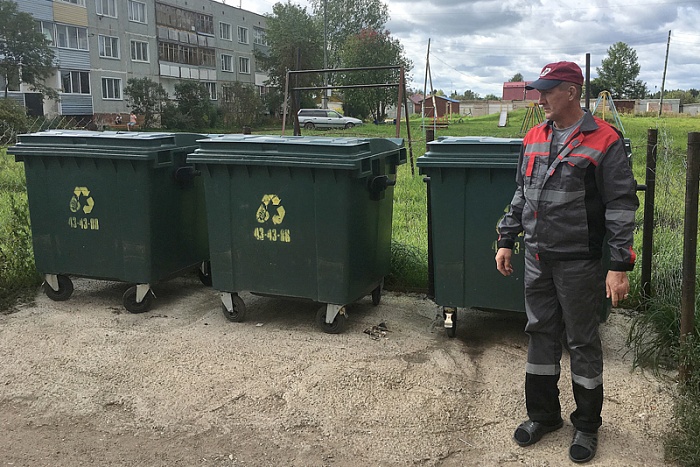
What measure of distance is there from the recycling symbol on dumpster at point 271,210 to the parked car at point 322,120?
35.4 m

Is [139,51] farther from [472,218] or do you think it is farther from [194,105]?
[472,218]

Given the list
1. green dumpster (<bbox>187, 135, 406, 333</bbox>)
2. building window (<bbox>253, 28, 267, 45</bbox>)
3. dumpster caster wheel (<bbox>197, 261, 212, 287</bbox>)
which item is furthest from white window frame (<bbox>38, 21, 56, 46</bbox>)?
green dumpster (<bbox>187, 135, 406, 333</bbox>)

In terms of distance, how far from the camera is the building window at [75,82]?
36.8 meters

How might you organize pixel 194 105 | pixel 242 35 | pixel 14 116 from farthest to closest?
pixel 242 35
pixel 194 105
pixel 14 116

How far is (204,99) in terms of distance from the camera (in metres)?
39.8

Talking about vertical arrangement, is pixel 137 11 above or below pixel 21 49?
above

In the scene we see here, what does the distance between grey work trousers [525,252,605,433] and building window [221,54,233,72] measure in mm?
51013

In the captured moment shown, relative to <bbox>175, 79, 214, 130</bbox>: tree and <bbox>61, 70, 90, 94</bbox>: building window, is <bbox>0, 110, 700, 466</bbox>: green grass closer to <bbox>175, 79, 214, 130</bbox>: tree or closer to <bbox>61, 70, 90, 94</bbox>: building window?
<bbox>175, 79, 214, 130</bbox>: tree

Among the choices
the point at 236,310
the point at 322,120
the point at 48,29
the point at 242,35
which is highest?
the point at 242,35

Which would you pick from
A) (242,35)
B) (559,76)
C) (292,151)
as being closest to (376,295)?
(292,151)

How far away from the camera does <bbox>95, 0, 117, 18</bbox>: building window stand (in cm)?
3841

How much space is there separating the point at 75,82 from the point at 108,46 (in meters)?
3.44

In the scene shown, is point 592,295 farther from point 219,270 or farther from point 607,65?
point 607,65

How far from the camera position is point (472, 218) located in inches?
175
